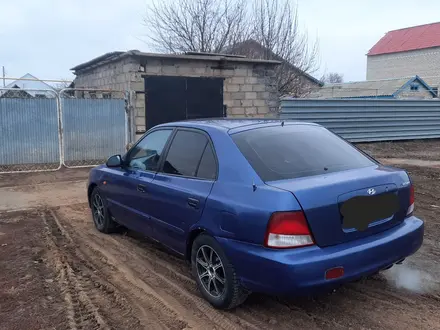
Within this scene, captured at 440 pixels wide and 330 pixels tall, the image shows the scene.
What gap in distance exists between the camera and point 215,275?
355 cm

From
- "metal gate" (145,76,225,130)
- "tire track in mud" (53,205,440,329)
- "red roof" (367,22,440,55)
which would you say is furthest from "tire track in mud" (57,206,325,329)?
"red roof" (367,22,440,55)

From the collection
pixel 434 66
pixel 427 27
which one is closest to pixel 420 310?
pixel 434 66

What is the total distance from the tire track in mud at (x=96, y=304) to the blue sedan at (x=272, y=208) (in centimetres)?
47

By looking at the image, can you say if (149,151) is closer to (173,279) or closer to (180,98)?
(173,279)

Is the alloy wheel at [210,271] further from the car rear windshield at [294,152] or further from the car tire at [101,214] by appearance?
the car tire at [101,214]

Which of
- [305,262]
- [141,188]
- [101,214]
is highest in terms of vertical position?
[141,188]

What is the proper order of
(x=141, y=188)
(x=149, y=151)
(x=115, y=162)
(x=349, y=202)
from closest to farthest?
(x=349, y=202) < (x=141, y=188) < (x=149, y=151) < (x=115, y=162)

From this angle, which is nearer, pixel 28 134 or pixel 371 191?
pixel 371 191

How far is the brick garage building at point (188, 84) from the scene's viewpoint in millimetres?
11172

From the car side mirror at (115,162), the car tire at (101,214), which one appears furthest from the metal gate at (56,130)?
the car side mirror at (115,162)

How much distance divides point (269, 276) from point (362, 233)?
2.71ft

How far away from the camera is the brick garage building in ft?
36.7

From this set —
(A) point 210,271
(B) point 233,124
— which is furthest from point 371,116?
(A) point 210,271

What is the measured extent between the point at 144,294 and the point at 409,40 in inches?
1909
